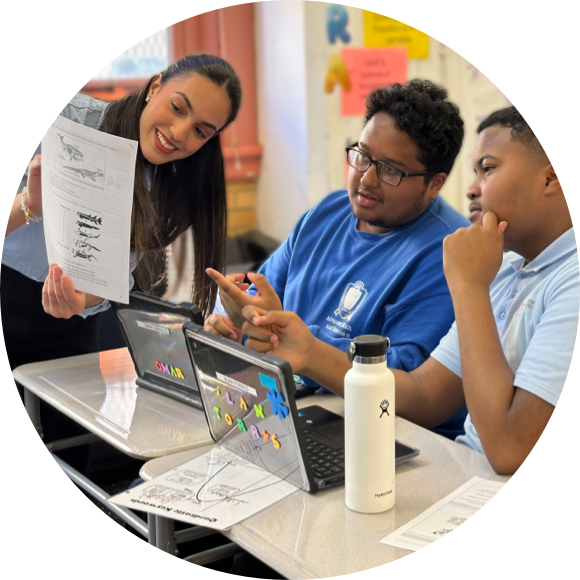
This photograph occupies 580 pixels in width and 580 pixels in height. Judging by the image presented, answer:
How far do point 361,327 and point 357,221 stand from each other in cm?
29

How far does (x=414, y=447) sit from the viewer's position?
1154 millimetres

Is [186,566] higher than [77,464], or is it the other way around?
[186,566]

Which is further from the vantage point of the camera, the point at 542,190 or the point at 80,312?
the point at 80,312

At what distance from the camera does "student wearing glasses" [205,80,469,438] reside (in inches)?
57.9

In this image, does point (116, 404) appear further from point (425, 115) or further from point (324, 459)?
point (425, 115)

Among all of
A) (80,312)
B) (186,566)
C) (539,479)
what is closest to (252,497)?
(186,566)

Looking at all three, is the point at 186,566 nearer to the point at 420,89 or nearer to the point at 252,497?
the point at 252,497

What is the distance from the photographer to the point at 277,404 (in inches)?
38.9

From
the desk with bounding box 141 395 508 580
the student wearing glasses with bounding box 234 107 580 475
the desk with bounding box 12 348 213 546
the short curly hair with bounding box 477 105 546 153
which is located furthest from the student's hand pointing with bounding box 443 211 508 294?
the desk with bounding box 12 348 213 546

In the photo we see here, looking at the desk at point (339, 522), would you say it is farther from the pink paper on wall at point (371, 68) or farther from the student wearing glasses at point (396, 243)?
the pink paper on wall at point (371, 68)

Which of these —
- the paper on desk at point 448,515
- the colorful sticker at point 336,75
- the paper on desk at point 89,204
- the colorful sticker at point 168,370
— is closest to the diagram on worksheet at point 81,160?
the paper on desk at point 89,204

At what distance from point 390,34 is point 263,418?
755 mm

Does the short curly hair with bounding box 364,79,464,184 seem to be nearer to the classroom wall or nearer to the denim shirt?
the classroom wall

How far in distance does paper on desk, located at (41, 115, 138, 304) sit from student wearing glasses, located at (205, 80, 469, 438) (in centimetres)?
23
